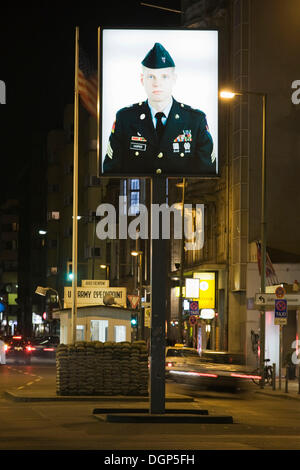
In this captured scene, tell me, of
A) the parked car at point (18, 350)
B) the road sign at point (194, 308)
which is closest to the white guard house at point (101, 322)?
the road sign at point (194, 308)

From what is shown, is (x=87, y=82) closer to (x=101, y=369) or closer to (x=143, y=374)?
(x=101, y=369)

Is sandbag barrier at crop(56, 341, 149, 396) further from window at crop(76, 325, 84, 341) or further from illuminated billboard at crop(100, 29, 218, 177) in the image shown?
window at crop(76, 325, 84, 341)

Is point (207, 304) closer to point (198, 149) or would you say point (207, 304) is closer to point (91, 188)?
point (198, 149)

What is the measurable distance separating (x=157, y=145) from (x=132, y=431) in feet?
21.0

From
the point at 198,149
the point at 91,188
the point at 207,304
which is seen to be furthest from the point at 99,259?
the point at 198,149

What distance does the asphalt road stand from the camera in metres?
17.5

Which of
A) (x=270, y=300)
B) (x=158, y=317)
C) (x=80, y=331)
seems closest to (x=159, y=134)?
(x=158, y=317)

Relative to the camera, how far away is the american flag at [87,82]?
3528 centimetres

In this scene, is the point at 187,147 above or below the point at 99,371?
above

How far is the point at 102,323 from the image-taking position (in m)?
46.1

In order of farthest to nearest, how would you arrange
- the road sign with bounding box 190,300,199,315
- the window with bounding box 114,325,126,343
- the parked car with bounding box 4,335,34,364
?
the parked car with bounding box 4,335,34,364
the road sign with bounding box 190,300,199,315
the window with bounding box 114,325,126,343

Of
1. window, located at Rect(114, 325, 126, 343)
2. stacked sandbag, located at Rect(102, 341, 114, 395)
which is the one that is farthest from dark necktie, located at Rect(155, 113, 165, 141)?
window, located at Rect(114, 325, 126, 343)

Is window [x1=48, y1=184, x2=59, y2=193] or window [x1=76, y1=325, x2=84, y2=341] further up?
window [x1=48, y1=184, x2=59, y2=193]

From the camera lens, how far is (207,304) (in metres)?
63.0
